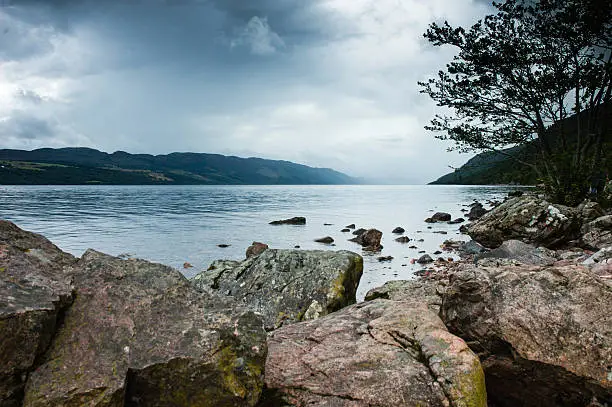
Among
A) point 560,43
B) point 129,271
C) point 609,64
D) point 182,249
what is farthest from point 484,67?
point 129,271

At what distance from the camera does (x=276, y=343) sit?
6.05m

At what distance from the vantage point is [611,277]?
6691 mm

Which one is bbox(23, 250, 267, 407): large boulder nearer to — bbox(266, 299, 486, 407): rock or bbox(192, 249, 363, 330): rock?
bbox(266, 299, 486, 407): rock

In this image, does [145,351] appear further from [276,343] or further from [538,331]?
[538,331]

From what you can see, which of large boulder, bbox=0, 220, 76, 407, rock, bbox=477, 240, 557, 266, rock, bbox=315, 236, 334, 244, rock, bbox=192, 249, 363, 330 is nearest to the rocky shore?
large boulder, bbox=0, 220, 76, 407

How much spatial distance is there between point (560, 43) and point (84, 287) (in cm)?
2993

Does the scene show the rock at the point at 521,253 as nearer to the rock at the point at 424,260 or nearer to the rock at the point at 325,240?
the rock at the point at 424,260

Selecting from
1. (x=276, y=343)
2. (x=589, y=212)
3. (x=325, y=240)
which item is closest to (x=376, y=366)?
(x=276, y=343)

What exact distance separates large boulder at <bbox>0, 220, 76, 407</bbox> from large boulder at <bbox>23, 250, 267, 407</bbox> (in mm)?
142

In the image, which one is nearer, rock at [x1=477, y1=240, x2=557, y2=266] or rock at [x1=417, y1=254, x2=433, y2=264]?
rock at [x1=477, y1=240, x2=557, y2=266]

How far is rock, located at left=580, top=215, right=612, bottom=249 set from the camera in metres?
16.9

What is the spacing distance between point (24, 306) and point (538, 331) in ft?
20.7

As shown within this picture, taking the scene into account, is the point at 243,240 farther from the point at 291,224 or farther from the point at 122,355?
the point at 122,355

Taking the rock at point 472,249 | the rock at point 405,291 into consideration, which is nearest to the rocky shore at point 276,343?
the rock at point 405,291
